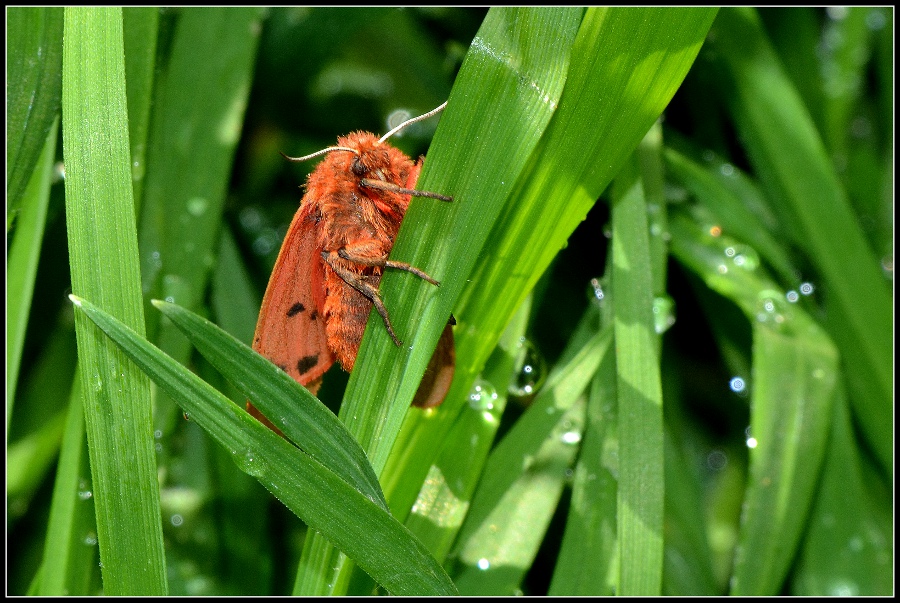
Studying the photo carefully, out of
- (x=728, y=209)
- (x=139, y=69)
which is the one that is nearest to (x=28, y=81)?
(x=139, y=69)

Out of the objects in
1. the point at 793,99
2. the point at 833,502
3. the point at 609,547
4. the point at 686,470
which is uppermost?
the point at 793,99

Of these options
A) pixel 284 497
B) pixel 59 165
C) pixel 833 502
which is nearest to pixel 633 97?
pixel 284 497

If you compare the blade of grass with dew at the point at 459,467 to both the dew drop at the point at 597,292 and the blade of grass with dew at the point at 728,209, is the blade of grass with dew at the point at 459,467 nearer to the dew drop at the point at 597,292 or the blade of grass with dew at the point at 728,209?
the dew drop at the point at 597,292

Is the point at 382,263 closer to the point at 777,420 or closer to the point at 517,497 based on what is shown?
the point at 517,497

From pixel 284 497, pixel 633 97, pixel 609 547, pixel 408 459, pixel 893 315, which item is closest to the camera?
pixel 284 497

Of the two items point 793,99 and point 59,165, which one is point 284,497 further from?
point 793,99

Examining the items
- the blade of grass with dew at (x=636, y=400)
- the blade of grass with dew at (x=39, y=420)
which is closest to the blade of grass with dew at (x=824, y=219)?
the blade of grass with dew at (x=636, y=400)

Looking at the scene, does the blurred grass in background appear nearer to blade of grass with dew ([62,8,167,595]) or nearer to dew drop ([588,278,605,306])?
dew drop ([588,278,605,306])
